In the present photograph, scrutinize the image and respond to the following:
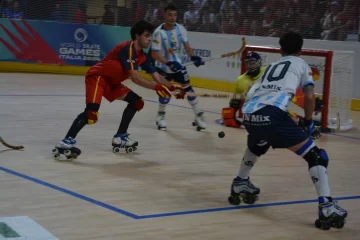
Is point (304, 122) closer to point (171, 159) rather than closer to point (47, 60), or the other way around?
point (171, 159)

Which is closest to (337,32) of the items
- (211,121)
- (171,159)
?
(211,121)

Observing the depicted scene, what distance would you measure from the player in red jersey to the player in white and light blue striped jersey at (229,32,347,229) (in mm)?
2126

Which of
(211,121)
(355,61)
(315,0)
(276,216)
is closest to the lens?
(276,216)

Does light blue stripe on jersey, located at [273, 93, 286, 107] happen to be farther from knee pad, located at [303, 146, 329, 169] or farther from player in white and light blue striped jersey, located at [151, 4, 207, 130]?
player in white and light blue striped jersey, located at [151, 4, 207, 130]

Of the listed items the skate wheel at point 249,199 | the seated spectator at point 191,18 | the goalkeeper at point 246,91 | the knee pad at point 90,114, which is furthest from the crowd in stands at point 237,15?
the skate wheel at point 249,199

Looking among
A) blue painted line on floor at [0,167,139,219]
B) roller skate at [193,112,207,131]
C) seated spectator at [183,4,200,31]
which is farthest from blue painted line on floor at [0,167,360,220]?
seated spectator at [183,4,200,31]

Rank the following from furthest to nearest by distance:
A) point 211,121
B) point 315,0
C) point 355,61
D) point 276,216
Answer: point 315,0, point 355,61, point 211,121, point 276,216

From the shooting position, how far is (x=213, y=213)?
514 centimetres

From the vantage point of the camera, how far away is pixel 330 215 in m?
4.77

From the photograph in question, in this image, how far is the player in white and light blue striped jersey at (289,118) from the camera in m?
4.82

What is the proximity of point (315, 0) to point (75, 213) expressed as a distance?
363 inches

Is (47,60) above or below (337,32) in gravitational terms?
below

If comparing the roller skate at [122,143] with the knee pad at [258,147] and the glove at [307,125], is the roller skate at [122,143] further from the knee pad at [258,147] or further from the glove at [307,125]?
the glove at [307,125]

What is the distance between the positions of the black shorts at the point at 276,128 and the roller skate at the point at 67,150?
2.51 meters
